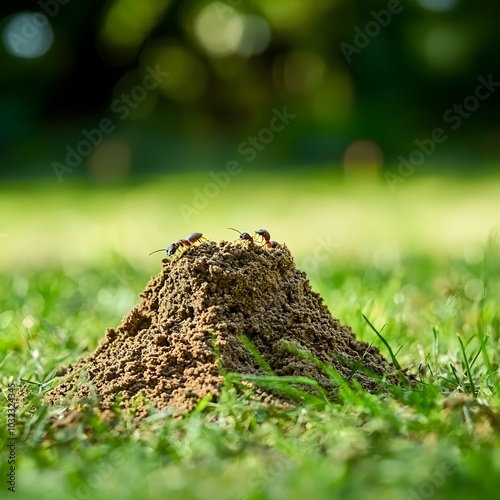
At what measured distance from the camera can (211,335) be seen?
202cm

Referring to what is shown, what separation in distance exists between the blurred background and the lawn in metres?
1.31

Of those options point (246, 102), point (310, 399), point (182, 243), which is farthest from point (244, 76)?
point (310, 399)

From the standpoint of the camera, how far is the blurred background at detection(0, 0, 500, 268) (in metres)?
7.79

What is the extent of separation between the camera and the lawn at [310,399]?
1452 millimetres

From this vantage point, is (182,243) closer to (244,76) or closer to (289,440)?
(289,440)

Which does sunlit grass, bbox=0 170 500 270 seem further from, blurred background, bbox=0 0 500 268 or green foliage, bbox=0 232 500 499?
green foliage, bbox=0 232 500 499

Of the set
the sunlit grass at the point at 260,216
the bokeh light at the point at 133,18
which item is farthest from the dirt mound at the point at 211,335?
the bokeh light at the point at 133,18

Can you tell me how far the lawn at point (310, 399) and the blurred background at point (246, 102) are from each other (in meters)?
1.31

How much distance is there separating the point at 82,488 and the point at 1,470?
258 mm

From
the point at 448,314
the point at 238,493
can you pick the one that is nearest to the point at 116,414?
the point at 238,493

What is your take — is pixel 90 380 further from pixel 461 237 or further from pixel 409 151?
pixel 409 151

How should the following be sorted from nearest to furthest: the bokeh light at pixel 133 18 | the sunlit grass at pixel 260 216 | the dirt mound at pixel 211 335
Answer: the dirt mound at pixel 211 335 < the sunlit grass at pixel 260 216 < the bokeh light at pixel 133 18

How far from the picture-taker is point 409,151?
8.42 m

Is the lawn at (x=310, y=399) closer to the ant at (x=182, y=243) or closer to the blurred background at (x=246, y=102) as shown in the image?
the ant at (x=182, y=243)
